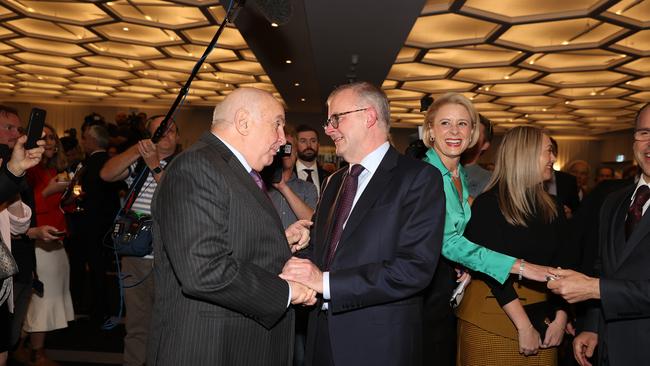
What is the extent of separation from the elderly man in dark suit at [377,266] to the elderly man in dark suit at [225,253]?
105 mm

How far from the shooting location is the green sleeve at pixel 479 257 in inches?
80.4

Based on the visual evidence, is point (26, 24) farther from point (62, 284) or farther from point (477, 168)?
point (477, 168)

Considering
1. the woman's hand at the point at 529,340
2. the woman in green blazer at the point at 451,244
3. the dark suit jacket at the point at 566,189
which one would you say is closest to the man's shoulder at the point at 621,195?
the woman in green blazer at the point at 451,244

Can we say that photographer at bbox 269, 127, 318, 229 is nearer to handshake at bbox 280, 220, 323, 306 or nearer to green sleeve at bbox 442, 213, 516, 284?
green sleeve at bbox 442, 213, 516, 284

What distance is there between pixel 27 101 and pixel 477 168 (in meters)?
18.0

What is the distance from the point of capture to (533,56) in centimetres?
906

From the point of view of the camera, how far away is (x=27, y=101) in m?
17.1

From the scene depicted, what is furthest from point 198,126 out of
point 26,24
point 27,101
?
point 26,24

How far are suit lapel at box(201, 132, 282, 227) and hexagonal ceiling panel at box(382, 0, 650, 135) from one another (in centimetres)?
556

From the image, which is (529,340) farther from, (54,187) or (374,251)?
(54,187)

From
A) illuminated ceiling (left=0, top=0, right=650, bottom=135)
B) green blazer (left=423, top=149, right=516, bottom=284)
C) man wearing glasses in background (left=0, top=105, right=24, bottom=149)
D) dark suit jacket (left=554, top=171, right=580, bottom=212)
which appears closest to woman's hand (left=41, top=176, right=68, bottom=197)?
man wearing glasses in background (left=0, top=105, right=24, bottom=149)

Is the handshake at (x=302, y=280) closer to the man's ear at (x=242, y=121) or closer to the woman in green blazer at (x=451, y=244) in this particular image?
the man's ear at (x=242, y=121)

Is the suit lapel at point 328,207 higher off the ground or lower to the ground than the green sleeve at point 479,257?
higher

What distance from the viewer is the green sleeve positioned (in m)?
2.04
